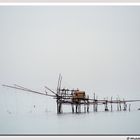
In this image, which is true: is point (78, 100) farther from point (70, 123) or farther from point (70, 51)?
point (70, 51)

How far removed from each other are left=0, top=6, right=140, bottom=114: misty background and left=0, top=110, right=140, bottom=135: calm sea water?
132 mm

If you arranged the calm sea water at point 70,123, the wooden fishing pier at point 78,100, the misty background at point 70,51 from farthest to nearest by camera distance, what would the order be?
the wooden fishing pier at point 78,100 → the misty background at point 70,51 → the calm sea water at point 70,123

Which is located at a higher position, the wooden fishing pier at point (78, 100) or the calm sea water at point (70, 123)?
the wooden fishing pier at point (78, 100)

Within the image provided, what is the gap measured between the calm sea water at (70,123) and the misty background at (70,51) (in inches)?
5.2

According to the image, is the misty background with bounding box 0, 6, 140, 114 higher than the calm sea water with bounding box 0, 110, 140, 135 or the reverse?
higher

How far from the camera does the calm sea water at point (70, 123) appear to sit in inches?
190

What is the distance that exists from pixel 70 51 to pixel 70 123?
2.52 feet

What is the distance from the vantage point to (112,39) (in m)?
5.02

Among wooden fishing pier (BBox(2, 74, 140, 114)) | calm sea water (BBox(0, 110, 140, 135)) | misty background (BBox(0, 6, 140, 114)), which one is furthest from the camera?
wooden fishing pier (BBox(2, 74, 140, 114))

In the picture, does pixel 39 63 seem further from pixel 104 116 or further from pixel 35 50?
pixel 104 116

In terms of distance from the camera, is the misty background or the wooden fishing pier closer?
the misty background

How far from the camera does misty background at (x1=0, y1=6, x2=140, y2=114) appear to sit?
495 cm

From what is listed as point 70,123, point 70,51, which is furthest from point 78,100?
point 70,51

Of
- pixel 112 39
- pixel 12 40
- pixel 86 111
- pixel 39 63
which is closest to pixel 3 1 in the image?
pixel 12 40
